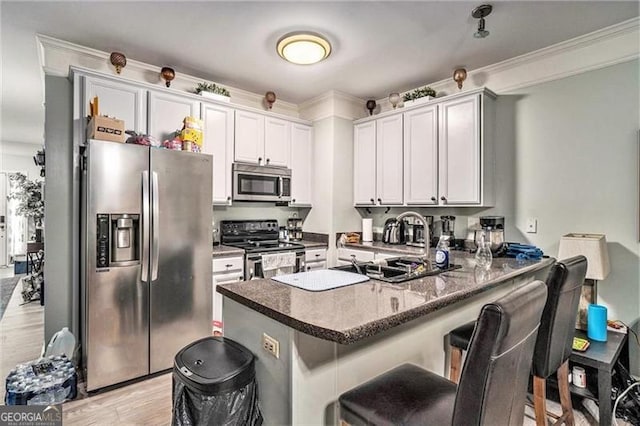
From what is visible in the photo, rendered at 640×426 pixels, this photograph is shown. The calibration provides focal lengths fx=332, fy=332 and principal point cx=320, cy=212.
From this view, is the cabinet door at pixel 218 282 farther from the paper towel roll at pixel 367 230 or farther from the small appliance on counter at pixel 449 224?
the small appliance on counter at pixel 449 224

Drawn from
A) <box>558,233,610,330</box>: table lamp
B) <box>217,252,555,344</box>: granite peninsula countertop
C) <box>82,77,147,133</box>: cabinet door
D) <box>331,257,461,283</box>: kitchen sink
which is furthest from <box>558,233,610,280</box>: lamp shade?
<box>82,77,147,133</box>: cabinet door

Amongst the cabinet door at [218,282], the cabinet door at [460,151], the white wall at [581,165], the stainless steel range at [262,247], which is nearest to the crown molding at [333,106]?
the cabinet door at [460,151]

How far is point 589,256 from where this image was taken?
232 cm

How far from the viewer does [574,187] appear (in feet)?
9.06

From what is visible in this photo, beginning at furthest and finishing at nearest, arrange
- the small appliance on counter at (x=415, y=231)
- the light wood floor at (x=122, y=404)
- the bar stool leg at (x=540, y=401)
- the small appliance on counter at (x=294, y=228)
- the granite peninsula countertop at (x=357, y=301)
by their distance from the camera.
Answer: the small appliance on counter at (x=294, y=228), the small appliance on counter at (x=415, y=231), the light wood floor at (x=122, y=404), the bar stool leg at (x=540, y=401), the granite peninsula countertop at (x=357, y=301)

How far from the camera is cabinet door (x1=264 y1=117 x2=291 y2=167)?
3.85 m

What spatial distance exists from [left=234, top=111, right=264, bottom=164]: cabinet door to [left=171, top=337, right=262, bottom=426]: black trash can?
2.58 m

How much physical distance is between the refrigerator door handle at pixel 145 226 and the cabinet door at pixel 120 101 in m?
0.71

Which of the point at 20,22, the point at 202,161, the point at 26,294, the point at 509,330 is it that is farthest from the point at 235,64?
the point at 26,294

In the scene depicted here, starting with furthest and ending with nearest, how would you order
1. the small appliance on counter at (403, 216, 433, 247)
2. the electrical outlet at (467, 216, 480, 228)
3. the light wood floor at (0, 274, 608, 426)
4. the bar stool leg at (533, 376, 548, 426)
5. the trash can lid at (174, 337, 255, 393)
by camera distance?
the small appliance on counter at (403, 216, 433, 247)
the electrical outlet at (467, 216, 480, 228)
the light wood floor at (0, 274, 608, 426)
the bar stool leg at (533, 376, 548, 426)
the trash can lid at (174, 337, 255, 393)

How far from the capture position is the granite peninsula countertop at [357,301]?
1.07 m

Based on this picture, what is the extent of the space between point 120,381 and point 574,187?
3.88 metres

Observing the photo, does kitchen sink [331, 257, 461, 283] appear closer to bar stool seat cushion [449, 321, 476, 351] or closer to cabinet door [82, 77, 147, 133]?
bar stool seat cushion [449, 321, 476, 351]

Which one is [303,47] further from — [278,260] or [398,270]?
[278,260]
